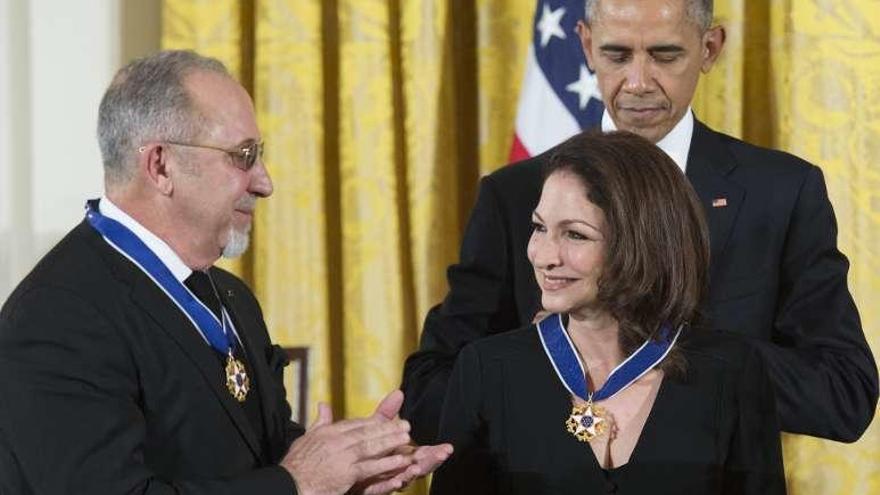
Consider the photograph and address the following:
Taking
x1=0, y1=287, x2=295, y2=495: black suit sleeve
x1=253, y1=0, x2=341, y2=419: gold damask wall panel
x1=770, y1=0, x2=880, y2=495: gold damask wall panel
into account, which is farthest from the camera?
x1=253, y1=0, x2=341, y2=419: gold damask wall panel

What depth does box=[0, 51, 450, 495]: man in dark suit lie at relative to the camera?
7.87 feet

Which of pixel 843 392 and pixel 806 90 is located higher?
pixel 806 90

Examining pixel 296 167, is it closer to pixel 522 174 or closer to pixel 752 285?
Answer: pixel 522 174

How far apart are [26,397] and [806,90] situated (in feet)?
9.08

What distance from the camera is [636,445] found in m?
2.58

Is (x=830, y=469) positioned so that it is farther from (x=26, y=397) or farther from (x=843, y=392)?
(x=26, y=397)

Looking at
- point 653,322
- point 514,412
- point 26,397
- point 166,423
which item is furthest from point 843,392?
point 26,397

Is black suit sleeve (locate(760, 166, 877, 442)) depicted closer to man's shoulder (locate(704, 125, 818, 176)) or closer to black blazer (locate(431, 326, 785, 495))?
man's shoulder (locate(704, 125, 818, 176))

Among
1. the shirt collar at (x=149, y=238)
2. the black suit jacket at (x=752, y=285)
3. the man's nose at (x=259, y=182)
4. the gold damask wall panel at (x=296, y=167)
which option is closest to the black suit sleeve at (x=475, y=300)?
the black suit jacket at (x=752, y=285)

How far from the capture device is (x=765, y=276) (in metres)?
3.03

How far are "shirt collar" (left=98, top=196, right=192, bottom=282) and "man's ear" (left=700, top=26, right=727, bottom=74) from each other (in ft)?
4.01

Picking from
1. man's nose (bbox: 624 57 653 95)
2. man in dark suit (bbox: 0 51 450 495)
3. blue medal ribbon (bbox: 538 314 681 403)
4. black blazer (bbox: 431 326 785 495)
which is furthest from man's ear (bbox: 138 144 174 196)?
man's nose (bbox: 624 57 653 95)

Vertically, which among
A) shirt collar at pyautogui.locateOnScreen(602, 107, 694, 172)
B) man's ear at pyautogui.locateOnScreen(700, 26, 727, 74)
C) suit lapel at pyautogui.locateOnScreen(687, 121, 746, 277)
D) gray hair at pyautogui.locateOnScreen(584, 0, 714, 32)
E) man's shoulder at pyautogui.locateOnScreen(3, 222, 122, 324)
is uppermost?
gray hair at pyautogui.locateOnScreen(584, 0, 714, 32)

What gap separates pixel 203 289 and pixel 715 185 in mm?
1095
